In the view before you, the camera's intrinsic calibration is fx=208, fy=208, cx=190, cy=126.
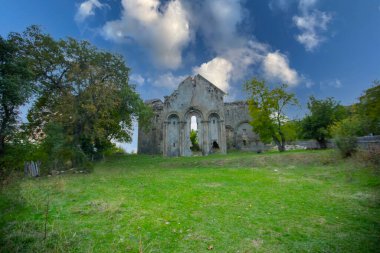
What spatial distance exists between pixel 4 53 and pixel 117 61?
40.0ft

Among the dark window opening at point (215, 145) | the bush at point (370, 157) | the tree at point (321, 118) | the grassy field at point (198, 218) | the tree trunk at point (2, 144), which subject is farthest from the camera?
the dark window opening at point (215, 145)

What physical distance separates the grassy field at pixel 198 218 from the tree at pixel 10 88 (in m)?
4.52

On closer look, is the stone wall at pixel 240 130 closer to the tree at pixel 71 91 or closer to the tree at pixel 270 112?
the tree at pixel 270 112

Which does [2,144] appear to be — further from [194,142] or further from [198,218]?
[194,142]

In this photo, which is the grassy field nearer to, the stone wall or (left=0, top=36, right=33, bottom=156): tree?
(left=0, top=36, right=33, bottom=156): tree

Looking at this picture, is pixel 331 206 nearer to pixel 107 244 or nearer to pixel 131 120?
pixel 107 244

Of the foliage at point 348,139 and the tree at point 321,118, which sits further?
the tree at point 321,118

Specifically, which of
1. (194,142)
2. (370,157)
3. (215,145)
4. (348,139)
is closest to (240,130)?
(215,145)

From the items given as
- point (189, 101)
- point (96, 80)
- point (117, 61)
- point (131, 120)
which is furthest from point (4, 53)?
point (189, 101)

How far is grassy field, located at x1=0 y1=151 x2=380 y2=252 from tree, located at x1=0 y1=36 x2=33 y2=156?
4516 millimetres

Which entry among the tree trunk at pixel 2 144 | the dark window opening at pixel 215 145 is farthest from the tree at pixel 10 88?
the dark window opening at pixel 215 145

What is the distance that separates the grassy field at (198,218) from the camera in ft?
14.8

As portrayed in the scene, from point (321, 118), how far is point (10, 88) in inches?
1175

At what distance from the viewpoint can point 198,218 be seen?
596cm
